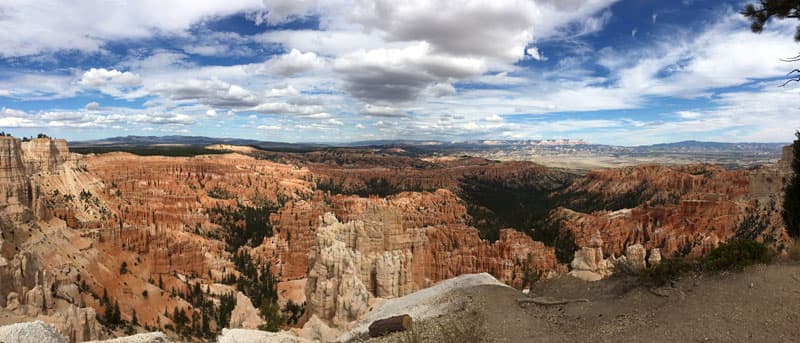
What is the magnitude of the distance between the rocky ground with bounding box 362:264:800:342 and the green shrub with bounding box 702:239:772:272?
0.22 m

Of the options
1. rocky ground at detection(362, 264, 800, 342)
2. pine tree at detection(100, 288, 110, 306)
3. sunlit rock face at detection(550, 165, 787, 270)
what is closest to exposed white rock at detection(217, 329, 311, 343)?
rocky ground at detection(362, 264, 800, 342)

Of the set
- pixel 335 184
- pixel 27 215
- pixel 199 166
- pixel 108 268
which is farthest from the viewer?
pixel 335 184

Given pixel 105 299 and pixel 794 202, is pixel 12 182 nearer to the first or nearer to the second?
pixel 105 299

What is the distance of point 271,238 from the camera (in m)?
54.0

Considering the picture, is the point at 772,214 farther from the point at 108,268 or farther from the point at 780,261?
the point at 108,268

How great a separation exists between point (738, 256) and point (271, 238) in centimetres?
5101

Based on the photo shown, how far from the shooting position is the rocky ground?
7.34 metres

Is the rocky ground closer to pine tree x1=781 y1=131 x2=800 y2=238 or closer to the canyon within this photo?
the canyon

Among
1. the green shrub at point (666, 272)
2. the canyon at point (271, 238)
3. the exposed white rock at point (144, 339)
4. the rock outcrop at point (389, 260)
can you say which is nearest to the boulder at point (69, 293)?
the canyon at point (271, 238)

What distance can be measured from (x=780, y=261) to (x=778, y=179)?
5902 centimetres

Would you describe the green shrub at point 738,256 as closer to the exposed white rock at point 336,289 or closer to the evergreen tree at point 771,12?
the evergreen tree at point 771,12

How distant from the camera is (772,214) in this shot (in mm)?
45125

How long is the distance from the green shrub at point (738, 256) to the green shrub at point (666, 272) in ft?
1.36

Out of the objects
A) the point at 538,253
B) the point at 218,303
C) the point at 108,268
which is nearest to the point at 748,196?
the point at 538,253
